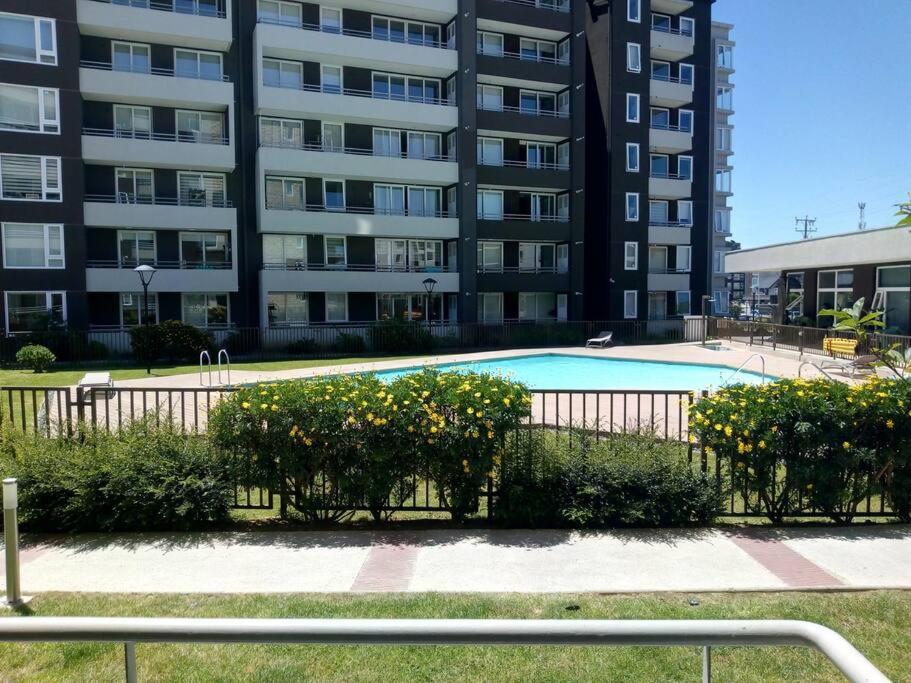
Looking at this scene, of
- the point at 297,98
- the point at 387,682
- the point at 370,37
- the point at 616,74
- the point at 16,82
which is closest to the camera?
the point at 387,682

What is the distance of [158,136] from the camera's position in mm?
Result: 32906

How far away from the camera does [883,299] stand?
30391 mm

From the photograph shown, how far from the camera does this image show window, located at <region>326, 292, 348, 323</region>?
36.4m

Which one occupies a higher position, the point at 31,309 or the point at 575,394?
the point at 31,309

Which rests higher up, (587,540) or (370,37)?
(370,37)

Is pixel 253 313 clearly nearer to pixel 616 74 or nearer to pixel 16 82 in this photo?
pixel 16 82

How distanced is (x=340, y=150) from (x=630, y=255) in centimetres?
1867

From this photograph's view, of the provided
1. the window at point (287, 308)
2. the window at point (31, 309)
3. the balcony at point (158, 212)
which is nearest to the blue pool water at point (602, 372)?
the window at point (287, 308)

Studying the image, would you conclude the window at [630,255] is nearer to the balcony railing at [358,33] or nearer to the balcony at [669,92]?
the balcony at [669,92]

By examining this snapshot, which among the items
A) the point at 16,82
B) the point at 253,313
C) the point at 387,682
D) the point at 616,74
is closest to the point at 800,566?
the point at 387,682

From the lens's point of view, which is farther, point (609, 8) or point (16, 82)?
point (609, 8)

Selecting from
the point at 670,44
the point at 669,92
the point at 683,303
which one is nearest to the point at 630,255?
the point at 683,303

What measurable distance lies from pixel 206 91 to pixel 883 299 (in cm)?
3342

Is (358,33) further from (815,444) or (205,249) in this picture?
(815,444)
